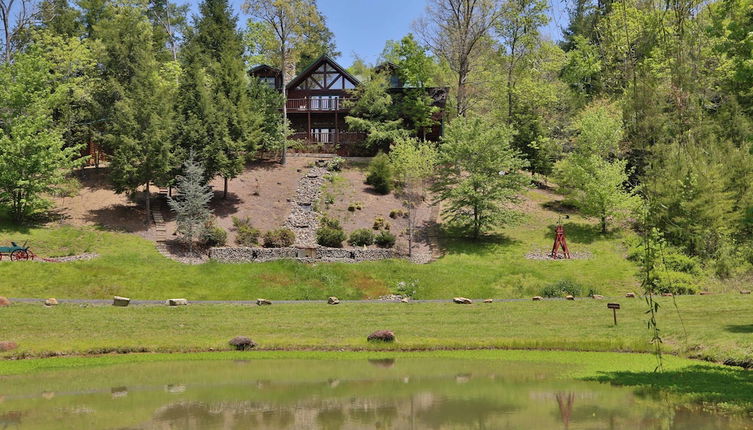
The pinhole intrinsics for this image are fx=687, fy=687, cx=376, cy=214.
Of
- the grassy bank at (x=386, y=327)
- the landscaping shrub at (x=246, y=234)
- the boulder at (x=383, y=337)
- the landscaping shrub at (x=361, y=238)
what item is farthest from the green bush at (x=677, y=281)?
the landscaping shrub at (x=246, y=234)

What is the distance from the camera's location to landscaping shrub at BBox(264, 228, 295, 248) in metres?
50.6

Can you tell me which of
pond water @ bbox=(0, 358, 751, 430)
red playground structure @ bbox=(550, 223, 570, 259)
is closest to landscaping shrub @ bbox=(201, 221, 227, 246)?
red playground structure @ bbox=(550, 223, 570, 259)

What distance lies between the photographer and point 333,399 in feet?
56.7

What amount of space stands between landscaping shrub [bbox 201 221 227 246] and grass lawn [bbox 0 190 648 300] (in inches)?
148

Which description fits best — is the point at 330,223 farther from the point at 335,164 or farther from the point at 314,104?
the point at 314,104

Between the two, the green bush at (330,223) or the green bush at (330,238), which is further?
the green bush at (330,223)

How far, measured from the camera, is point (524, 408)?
1625 cm

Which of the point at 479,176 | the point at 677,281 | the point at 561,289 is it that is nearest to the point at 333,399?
the point at 677,281

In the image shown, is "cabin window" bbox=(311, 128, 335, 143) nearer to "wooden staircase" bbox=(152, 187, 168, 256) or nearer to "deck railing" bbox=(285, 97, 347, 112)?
"deck railing" bbox=(285, 97, 347, 112)

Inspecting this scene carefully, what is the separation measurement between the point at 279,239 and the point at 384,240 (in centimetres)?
775

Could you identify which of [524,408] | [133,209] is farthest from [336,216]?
[524,408]

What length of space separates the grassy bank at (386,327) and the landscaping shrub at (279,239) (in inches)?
622

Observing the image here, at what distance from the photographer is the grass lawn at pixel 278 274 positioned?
3903cm

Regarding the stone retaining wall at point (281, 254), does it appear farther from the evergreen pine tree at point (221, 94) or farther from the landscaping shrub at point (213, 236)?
the evergreen pine tree at point (221, 94)
